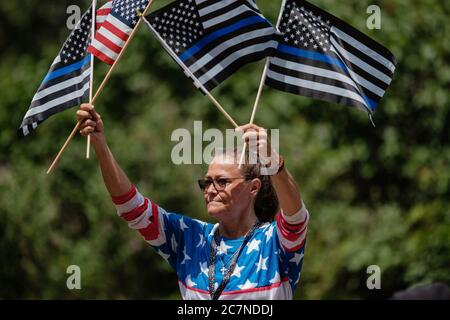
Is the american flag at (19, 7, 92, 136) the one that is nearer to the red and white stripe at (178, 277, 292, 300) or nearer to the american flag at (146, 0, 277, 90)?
the american flag at (146, 0, 277, 90)

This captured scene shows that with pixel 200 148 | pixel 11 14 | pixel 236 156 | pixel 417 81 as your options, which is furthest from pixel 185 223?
pixel 11 14

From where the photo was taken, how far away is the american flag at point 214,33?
432 cm

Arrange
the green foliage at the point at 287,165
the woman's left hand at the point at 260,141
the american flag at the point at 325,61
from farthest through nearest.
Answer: the green foliage at the point at 287,165, the american flag at the point at 325,61, the woman's left hand at the point at 260,141

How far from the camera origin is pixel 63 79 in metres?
4.44

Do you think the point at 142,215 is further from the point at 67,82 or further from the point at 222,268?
the point at 67,82

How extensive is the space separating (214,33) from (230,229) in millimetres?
959

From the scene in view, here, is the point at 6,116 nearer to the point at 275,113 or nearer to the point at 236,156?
the point at 275,113

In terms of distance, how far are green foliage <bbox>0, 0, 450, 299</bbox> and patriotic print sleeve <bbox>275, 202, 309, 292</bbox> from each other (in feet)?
9.01

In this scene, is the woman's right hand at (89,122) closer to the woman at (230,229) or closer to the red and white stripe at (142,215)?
the woman at (230,229)

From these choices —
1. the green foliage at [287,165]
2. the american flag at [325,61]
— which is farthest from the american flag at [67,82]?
the green foliage at [287,165]

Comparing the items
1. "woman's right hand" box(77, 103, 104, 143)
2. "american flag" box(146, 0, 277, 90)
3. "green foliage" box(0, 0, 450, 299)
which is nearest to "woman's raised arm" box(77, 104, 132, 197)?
"woman's right hand" box(77, 103, 104, 143)

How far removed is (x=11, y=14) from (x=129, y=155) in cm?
311

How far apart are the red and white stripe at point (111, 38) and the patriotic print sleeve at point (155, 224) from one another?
0.66 metres

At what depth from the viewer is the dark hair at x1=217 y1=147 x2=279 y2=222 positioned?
13.3ft
